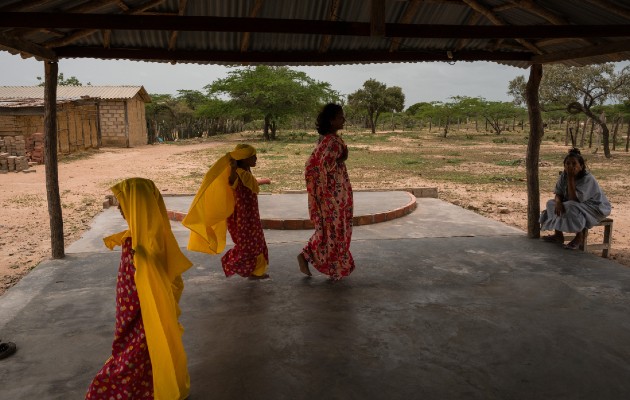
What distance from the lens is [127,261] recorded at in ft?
8.28

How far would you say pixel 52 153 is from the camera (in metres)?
5.61

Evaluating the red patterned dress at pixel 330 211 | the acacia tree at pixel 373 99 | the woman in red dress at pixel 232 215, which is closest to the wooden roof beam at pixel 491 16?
the red patterned dress at pixel 330 211

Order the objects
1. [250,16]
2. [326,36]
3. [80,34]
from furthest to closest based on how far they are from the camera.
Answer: [326,36] → [250,16] → [80,34]

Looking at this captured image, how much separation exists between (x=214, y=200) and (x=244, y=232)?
1.44 ft

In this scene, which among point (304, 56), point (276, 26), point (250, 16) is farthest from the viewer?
point (304, 56)

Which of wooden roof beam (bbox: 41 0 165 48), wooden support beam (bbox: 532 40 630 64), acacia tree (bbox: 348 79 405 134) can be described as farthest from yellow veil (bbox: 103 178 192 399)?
acacia tree (bbox: 348 79 405 134)

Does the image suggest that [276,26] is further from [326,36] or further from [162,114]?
[162,114]

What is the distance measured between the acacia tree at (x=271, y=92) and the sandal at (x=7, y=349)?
31764mm

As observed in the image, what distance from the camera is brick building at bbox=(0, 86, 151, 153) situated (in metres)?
21.0

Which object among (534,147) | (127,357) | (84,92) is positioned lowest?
(127,357)

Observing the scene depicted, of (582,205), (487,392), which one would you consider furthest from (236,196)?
(582,205)

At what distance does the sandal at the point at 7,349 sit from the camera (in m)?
3.20

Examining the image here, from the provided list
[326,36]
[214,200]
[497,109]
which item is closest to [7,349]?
[214,200]

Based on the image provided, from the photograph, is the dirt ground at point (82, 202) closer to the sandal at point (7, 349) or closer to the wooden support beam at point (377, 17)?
the sandal at point (7, 349)
